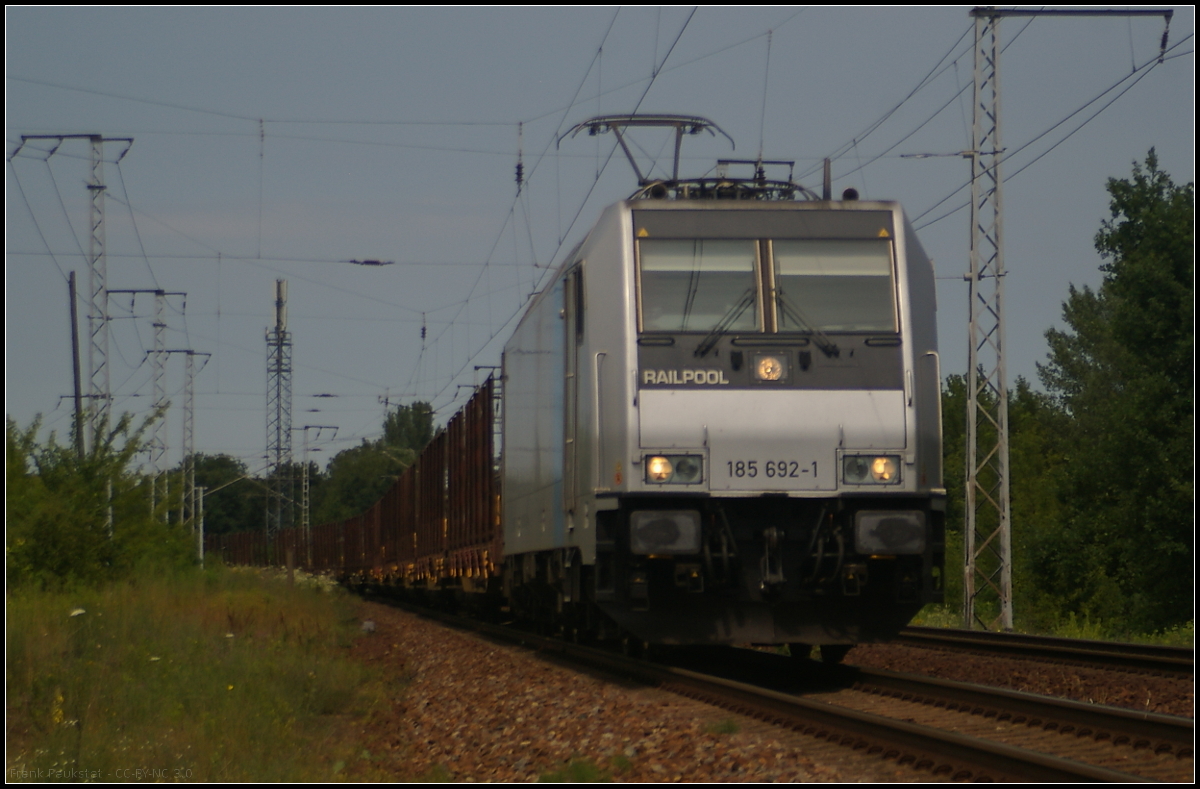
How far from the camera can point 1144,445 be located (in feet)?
105

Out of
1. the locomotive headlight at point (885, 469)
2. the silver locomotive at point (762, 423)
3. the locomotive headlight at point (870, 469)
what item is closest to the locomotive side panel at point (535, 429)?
the silver locomotive at point (762, 423)

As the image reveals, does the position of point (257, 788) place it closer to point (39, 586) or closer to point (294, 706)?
point (294, 706)

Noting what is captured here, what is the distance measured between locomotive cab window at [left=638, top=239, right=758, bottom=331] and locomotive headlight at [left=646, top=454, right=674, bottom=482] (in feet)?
3.38

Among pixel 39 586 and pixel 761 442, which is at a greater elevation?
pixel 761 442

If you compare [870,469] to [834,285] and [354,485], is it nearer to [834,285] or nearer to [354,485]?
[834,285]

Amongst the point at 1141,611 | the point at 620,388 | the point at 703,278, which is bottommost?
the point at 1141,611

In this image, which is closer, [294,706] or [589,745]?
[589,745]

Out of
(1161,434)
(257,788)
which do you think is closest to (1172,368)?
(1161,434)

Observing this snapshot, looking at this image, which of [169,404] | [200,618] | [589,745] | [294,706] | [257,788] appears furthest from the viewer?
[169,404]

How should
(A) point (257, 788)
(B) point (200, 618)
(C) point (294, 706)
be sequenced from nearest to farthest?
1. (A) point (257, 788)
2. (C) point (294, 706)
3. (B) point (200, 618)

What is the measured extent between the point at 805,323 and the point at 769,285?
41cm

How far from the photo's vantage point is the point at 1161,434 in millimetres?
32281

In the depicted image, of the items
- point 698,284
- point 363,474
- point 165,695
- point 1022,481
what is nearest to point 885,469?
point 698,284

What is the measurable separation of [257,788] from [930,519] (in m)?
5.69
